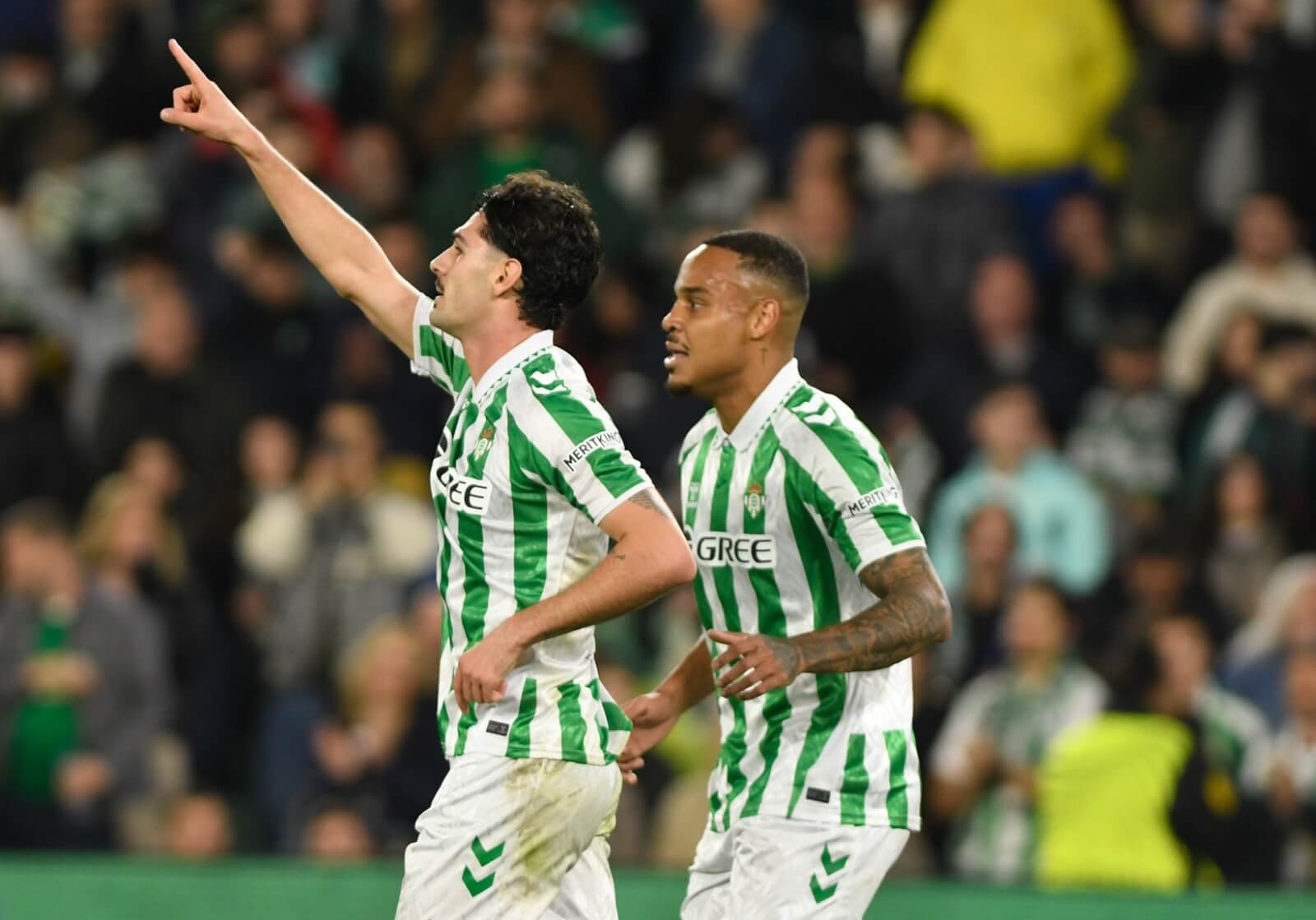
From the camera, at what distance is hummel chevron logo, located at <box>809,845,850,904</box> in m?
5.65

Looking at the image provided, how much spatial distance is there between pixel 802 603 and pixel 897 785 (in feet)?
1.62

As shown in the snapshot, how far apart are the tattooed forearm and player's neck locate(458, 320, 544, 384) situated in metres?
0.96

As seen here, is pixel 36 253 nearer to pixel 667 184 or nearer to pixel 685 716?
pixel 667 184

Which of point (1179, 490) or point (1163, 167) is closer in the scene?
point (1179, 490)

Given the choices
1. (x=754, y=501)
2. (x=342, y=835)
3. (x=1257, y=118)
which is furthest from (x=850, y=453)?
(x=1257, y=118)

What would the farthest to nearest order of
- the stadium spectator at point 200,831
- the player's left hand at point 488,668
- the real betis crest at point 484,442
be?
the stadium spectator at point 200,831
the real betis crest at point 484,442
the player's left hand at point 488,668

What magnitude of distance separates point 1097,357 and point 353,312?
3.69 meters

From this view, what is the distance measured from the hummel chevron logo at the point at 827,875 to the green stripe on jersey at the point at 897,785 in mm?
165

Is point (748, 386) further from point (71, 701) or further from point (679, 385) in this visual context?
point (71, 701)

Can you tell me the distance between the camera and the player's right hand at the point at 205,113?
5.85 meters

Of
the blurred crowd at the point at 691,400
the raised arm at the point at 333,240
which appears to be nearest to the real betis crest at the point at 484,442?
the raised arm at the point at 333,240

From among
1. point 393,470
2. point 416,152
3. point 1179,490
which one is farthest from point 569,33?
point 1179,490

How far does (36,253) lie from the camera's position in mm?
12719

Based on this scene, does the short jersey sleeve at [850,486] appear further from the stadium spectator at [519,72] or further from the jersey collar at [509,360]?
the stadium spectator at [519,72]
